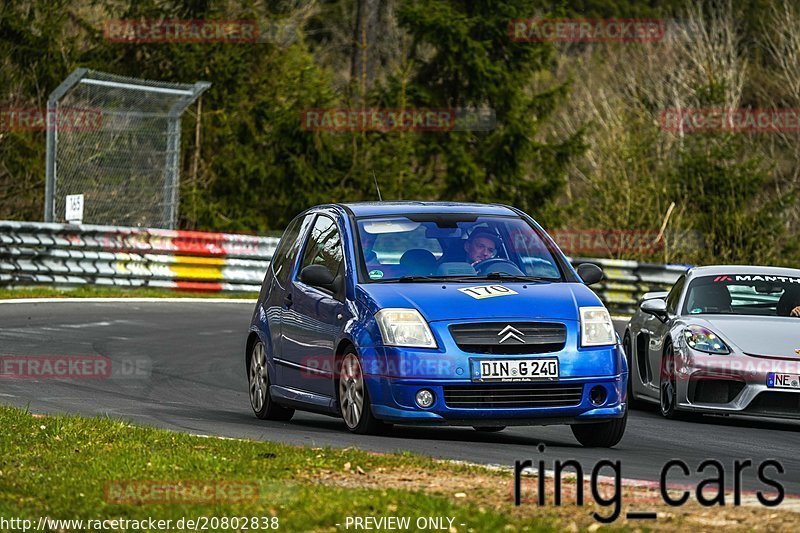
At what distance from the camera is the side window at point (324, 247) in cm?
1130

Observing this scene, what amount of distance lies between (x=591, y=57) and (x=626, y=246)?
2917 cm

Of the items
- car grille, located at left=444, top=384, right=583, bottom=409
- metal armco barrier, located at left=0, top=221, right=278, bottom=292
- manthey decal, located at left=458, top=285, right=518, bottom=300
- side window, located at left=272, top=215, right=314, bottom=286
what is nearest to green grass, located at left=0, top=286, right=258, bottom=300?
metal armco barrier, located at left=0, top=221, right=278, bottom=292

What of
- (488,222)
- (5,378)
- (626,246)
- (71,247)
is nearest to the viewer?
(488,222)

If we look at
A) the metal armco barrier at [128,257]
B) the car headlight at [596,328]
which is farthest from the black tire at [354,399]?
the metal armco barrier at [128,257]

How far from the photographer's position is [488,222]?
1148cm

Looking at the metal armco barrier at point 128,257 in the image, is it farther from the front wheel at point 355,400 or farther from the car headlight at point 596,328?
the car headlight at point 596,328

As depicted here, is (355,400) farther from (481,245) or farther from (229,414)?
(229,414)

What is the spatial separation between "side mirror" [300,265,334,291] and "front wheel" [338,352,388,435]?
0.61 metres

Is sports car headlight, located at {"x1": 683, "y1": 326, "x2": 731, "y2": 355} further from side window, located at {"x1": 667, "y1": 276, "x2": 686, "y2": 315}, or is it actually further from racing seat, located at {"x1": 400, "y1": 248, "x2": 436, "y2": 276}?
racing seat, located at {"x1": 400, "y1": 248, "x2": 436, "y2": 276}

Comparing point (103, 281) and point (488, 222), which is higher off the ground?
point (488, 222)

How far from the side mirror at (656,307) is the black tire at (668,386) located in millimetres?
413

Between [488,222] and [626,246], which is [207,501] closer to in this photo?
[488,222]

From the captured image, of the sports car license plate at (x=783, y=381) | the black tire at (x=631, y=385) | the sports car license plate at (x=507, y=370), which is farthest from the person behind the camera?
the black tire at (x=631, y=385)

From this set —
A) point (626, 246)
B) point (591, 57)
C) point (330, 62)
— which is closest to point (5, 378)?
point (626, 246)
